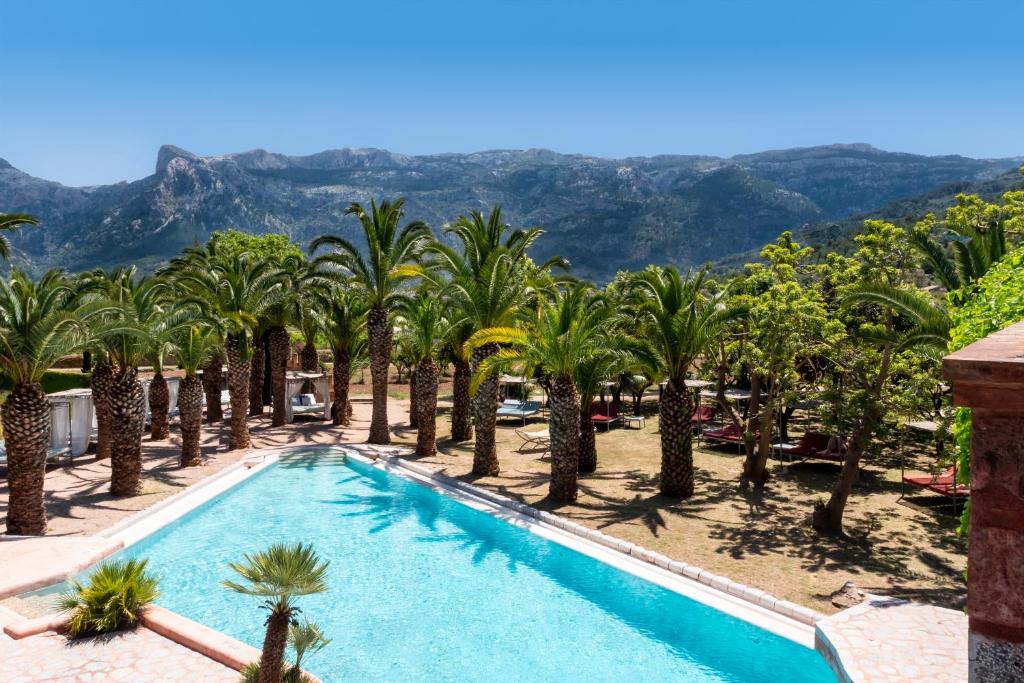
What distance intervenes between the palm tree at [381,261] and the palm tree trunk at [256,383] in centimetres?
835

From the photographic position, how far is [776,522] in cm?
1291

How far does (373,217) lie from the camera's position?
20.2 meters

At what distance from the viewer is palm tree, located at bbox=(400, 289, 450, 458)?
19.1m

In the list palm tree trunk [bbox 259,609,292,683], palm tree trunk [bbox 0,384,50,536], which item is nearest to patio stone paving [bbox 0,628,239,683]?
palm tree trunk [bbox 259,609,292,683]

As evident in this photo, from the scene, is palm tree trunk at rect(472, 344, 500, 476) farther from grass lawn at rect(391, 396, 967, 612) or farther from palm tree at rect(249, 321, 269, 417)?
palm tree at rect(249, 321, 269, 417)

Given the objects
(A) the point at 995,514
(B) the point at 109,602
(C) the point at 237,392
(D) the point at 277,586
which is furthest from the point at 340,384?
(A) the point at 995,514

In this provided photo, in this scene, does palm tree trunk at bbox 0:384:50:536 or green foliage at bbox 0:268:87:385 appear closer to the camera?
green foliage at bbox 0:268:87:385

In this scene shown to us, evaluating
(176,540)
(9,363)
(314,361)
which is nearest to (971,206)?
(176,540)

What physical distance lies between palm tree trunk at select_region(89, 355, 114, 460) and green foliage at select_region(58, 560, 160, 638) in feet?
27.5

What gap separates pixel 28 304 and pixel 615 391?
2058cm

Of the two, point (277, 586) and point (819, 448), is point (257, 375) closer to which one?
point (819, 448)

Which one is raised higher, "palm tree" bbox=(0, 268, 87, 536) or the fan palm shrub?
"palm tree" bbox=(0, 268, 87, 536)

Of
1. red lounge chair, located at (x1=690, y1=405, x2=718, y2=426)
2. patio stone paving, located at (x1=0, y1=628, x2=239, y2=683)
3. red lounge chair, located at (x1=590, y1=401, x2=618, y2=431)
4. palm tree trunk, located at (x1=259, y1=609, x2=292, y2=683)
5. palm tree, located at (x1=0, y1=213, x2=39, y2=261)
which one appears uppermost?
palm tree, located at (x1=0, y1=213, x2=39, y2=261)

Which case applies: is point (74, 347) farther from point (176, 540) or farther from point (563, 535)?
point (563, 535)
